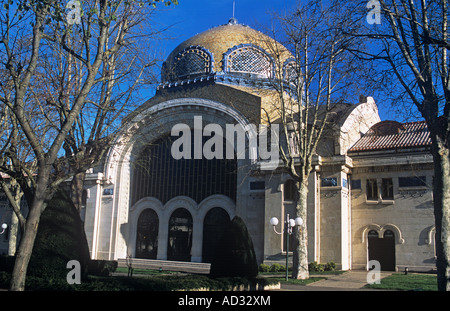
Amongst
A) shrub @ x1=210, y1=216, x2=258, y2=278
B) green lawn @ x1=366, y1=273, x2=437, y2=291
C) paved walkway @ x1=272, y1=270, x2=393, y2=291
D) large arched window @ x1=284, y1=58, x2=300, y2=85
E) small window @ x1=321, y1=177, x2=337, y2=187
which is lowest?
paved walkway @ x1=272, y1=270, x2=393, y2=291

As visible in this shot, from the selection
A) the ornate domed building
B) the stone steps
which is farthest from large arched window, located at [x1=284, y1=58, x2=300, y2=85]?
the stone steps

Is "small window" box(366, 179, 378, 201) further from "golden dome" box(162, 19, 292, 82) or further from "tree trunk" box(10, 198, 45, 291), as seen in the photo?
"tree trunk" box(10, 198, 45, 291)

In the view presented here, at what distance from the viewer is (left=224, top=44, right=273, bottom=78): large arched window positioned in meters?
33.9

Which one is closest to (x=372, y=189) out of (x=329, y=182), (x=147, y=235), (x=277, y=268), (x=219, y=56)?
(x=329, y=182)

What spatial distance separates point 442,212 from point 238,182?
18.4 m

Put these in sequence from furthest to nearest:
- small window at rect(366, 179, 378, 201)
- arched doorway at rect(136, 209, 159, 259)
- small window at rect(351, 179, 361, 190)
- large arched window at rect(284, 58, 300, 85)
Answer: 1. arched doorway at rect(136, 209, 159, 259)
2. small window at rect(351, 179, 361, 190)
3. small window at rect(366, 179, 378, 201)
4. large arched window at rect(284, 58, 300, 85)

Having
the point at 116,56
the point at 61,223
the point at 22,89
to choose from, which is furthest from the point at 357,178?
the point at 22,89

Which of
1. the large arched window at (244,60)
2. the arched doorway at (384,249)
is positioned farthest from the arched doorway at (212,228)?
the large arched window at (244,60)

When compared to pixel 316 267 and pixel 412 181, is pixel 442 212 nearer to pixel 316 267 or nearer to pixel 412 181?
pixel 316 267

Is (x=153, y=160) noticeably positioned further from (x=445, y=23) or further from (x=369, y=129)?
(x=445, y=23)

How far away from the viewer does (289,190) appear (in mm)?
27656

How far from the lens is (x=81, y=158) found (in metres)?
17.0

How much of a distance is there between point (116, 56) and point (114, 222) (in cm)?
1716

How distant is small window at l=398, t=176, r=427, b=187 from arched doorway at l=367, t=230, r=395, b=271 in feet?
9.46
